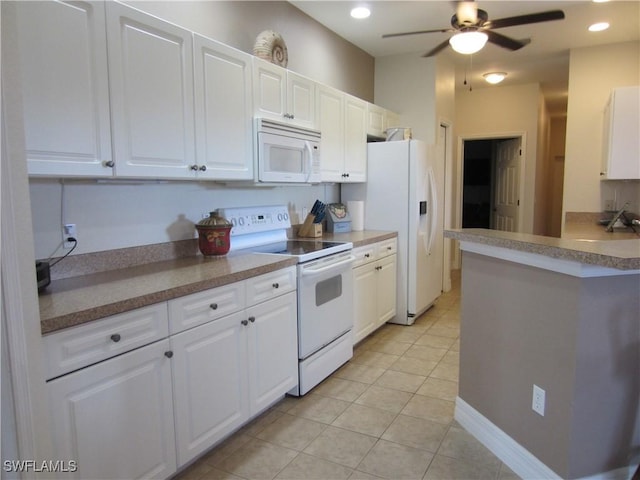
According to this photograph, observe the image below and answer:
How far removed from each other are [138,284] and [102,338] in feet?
1.18

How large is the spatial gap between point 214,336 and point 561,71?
5.83m

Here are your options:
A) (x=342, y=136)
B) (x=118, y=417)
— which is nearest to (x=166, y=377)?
(x=118, y=417)

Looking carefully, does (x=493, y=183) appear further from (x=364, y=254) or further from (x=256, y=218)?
(x=256, y=218)

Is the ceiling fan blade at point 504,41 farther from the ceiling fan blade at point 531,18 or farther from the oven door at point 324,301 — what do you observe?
the oven door at point 324,301

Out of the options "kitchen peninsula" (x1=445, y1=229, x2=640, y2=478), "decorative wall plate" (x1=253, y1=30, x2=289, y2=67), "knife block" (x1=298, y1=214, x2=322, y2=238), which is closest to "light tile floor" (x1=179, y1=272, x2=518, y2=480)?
"kitchen peninsula" (x1=445, y1=229, x2=640, y2=478)

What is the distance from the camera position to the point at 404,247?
4.21m

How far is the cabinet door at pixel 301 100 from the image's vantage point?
10.1 ft

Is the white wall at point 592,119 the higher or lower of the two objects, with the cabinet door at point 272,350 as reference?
higher

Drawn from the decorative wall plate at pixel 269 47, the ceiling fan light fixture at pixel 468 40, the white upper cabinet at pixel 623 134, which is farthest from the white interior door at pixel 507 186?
the decorative wall plate at pixel 269 47

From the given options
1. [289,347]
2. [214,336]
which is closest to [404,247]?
[289,347]

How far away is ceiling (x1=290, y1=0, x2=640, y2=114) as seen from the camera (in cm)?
360

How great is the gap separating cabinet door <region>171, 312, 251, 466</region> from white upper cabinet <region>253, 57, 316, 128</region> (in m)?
1.42

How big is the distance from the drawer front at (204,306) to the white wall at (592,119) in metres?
4.22

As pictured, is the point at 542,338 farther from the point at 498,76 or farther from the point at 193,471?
the point at 498,76
